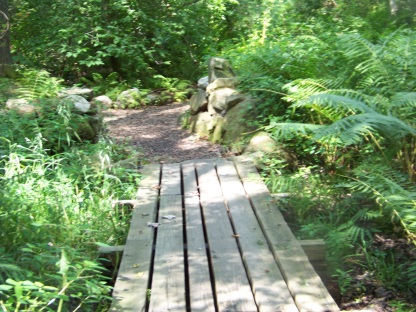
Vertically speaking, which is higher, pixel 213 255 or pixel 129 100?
pixel 213 255

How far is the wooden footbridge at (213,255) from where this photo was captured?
3303 millimetres

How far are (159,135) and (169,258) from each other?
5.45 meters

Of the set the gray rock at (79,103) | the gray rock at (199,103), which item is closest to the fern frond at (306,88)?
the gray rock at (199,103)

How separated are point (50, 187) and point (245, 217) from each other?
230 cm

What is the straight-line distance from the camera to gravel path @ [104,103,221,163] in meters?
7.97

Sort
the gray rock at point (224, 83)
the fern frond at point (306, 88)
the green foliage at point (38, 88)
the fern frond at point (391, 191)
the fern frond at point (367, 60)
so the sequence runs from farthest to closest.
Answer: the gray rock at point (224, 83) → the green foliage at point (38, 88) → the fern frond at point (306, 88) → the fern frond at point (367, 60) → the fern frond at point (391, 191)

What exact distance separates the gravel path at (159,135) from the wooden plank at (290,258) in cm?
254

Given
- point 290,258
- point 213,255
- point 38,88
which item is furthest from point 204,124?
point 290,258

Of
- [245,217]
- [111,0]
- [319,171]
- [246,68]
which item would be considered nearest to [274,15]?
[111,0]

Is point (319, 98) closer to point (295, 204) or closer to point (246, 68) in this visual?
point (295, 204)

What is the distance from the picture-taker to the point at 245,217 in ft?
15.5

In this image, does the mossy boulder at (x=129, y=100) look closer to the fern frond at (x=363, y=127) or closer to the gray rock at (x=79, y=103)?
the gray rock at (x=79, y=103)

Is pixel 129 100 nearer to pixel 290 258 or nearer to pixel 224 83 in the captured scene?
pixel 224 83

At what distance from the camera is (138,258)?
3.92 m
